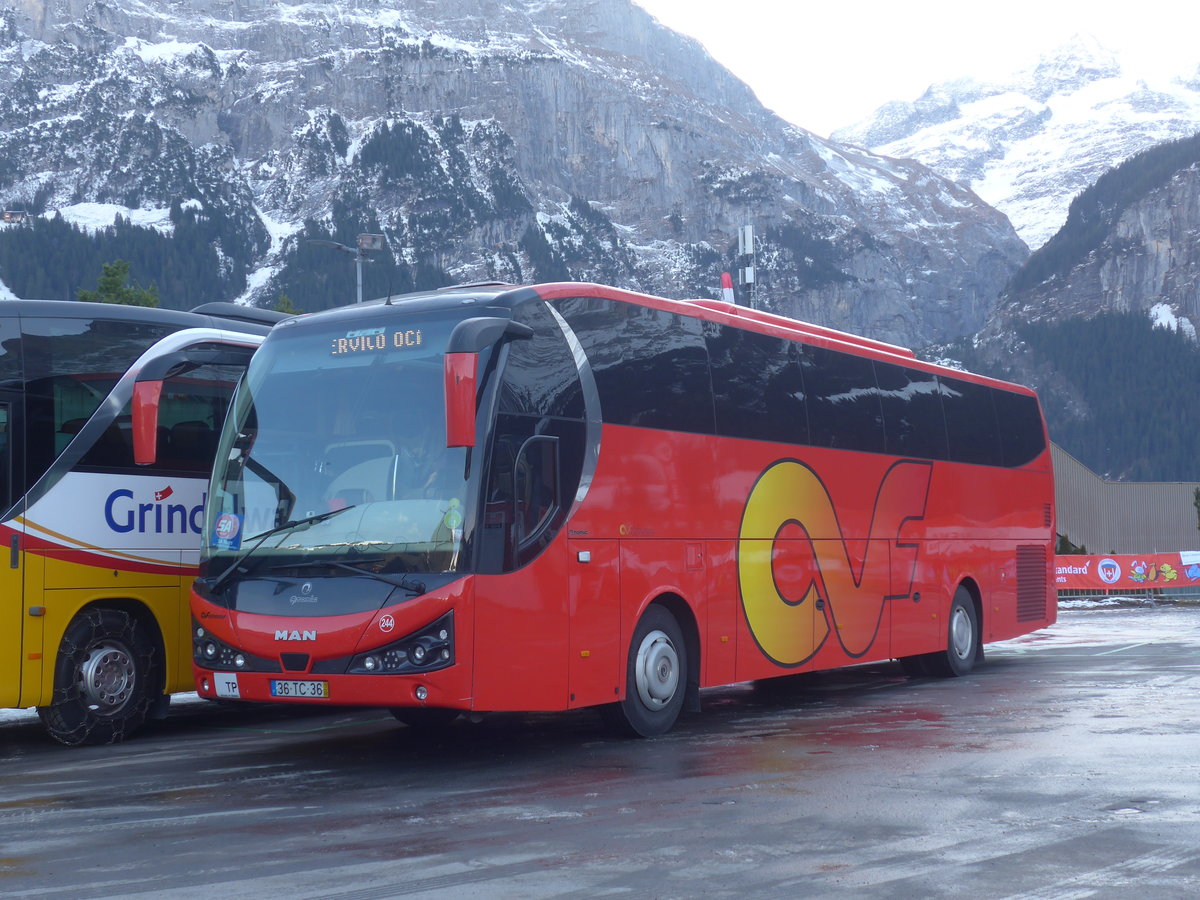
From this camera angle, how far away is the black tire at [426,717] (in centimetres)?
1196

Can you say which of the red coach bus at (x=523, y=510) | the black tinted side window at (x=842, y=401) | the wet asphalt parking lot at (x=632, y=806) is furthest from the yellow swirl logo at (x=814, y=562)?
the wet asphalt parking lot at (x=632, y=806)

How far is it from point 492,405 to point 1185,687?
842 cm

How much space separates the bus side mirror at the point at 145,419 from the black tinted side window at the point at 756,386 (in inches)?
179

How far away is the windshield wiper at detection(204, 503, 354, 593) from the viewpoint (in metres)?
9.64

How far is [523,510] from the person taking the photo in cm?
977

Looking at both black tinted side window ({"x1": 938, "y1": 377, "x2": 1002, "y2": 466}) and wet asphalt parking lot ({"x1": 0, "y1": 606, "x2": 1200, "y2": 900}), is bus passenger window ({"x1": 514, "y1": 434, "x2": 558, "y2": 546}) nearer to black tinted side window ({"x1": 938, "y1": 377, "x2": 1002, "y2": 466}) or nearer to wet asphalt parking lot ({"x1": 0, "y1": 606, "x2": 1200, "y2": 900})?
wet asphalt parking lot ({"x1": 0, "y1": 606, "x2": 1200, "y2": 900})

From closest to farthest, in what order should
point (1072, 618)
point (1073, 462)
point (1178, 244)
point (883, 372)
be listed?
1. point (883, 372)
2. point (1072, 618)
3. point (1073, 462)
4. point (1178, 244)

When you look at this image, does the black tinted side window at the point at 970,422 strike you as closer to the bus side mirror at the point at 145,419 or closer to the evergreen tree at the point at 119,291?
the bus side mirror at the point at 145,419

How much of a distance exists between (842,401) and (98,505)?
7.06 m

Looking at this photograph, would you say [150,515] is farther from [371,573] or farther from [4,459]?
[371,573]

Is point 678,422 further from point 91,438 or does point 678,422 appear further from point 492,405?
point 91,438

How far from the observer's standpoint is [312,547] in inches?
377

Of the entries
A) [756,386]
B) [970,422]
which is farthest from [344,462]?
[970,422]

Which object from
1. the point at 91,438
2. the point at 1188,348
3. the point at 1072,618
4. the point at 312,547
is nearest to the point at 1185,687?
the point at 312,547
